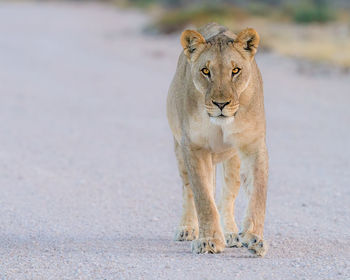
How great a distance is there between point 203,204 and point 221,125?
20.1 inches

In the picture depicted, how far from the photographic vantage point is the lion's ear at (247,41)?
502 cm

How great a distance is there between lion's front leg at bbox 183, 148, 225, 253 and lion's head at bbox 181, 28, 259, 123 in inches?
15.6

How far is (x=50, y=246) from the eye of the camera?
17.2 feet

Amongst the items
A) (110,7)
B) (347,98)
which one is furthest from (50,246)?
(110,7)

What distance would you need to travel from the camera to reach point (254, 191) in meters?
5.05

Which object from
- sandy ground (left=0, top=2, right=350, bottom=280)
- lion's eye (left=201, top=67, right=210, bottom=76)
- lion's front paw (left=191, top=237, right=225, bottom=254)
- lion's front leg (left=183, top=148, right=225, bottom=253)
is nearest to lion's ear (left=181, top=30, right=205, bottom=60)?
lion's eye (left=201, top=67, right=210, bottom=76)

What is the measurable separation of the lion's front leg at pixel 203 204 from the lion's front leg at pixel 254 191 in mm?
178

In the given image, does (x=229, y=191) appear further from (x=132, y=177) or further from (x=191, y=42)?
(x=132, y=177)

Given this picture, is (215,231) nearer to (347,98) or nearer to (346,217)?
(346,217)

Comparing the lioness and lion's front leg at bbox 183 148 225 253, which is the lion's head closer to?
the lioness

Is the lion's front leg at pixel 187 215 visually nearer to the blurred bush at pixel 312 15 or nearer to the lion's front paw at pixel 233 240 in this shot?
A: the lion's front paw at pixel 233 240

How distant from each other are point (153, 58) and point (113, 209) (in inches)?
467

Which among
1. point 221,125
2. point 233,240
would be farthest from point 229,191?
point 221,125

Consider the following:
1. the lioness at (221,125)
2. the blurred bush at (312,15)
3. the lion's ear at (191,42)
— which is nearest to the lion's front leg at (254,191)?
the lioness at (221,125)
